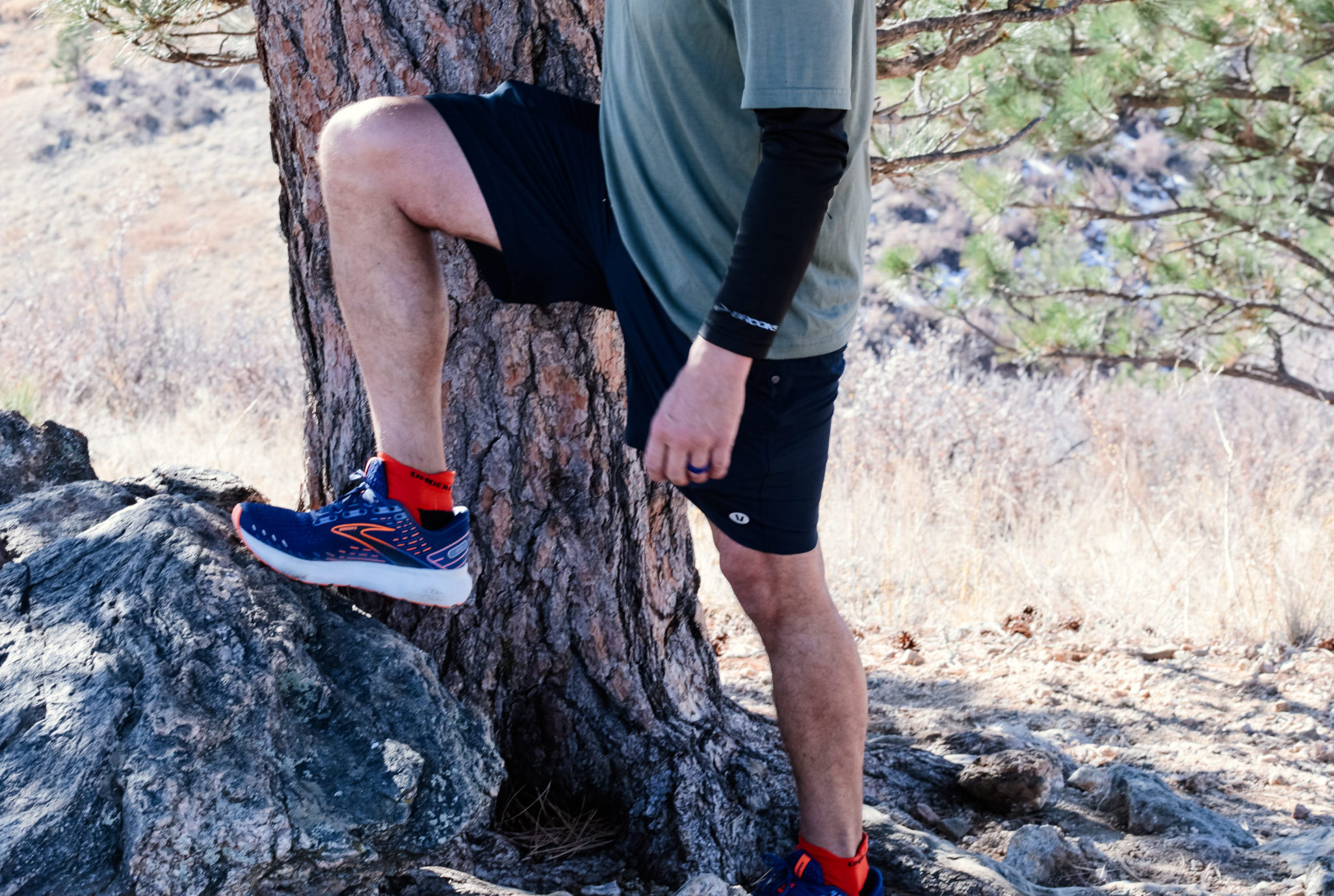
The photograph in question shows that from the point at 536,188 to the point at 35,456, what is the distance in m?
1.26

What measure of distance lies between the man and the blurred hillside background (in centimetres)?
183

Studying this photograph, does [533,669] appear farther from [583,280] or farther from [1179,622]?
[1179,622]

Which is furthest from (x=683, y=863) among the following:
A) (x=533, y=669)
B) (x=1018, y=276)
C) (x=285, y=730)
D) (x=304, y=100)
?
(x=1018, y=276)

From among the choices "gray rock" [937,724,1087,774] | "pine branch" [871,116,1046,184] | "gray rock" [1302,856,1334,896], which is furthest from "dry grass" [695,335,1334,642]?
"gray rock" [1302,856,1334,896]

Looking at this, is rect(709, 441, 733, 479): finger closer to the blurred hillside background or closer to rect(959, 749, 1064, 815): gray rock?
rect(959, 749, 1064, 815): gray rock

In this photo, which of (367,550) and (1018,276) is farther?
(1018,276)

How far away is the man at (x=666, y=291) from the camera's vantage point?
1.54m

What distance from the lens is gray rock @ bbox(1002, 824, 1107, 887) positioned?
226cm

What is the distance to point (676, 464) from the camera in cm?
155

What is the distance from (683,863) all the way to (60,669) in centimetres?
110

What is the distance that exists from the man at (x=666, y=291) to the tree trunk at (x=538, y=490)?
0.22 meters

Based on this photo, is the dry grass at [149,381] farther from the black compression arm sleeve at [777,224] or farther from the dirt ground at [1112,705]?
the black compression arm sleeve at [777,224]

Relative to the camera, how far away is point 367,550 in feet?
6.12

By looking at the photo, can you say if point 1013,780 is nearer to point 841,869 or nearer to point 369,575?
point 841,869
